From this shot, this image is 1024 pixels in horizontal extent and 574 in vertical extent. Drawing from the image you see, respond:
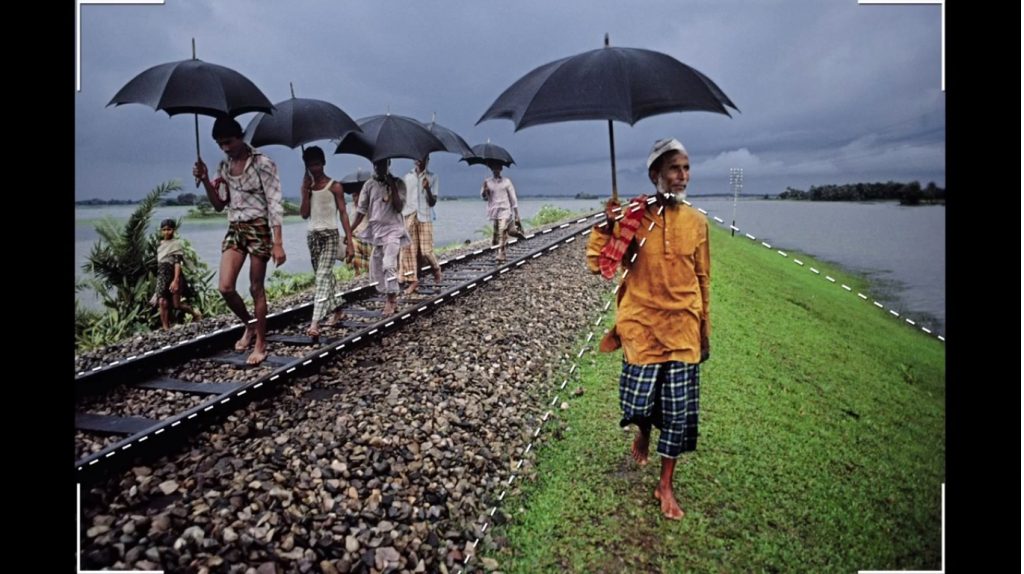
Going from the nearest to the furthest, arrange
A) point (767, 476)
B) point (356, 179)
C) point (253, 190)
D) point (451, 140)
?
point (767, 476) < point (253, 190) < point (451, 140) < point (356, 179)

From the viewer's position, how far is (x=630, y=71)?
9.84 ft

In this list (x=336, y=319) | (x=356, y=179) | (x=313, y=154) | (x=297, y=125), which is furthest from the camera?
(x=356, y=179)

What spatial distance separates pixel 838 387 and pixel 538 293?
3.82 metres

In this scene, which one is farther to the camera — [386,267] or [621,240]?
[386,267]

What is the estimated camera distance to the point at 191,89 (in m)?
3.95

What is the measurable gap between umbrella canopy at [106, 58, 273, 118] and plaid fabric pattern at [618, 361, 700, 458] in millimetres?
3256

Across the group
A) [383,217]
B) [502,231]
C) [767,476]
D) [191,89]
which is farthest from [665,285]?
[502,231]

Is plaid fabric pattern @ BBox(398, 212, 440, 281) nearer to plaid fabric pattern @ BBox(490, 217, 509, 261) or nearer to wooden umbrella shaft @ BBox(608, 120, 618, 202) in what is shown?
plaid fabric pattern @ BBox(490, 217, 509, 261)

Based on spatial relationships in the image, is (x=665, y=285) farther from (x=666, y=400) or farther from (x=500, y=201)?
(x=500, y=201)

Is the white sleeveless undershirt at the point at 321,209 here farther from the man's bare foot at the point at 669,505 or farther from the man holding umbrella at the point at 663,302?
the man's bare foot at the point at 669,505

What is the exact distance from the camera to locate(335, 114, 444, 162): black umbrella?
671 cm

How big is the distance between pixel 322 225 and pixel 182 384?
2241mm

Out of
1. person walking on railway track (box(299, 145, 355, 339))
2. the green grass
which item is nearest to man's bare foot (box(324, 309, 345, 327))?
person walking on railway track (box(299, 145, 355, 339))
